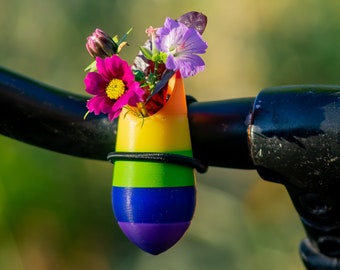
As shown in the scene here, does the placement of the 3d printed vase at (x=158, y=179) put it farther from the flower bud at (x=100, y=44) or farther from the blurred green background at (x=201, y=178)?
the blurred green background at (x=201, y=178)

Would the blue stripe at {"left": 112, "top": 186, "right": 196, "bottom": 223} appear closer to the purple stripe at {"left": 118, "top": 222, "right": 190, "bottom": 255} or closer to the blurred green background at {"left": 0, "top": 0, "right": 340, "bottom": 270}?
the purple stripe at {"left": 118, "top": 222, "right": 190, "bottom": 255}

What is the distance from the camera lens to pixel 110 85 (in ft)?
1.68

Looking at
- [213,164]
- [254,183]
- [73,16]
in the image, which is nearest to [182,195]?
[213,164]

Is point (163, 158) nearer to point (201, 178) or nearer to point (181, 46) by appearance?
point (181, 46)

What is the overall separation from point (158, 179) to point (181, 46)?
87 mm

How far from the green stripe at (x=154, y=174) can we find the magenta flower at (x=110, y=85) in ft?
0.12

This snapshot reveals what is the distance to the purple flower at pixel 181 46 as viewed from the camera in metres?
0.50

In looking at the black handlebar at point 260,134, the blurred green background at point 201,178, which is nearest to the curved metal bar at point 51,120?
the black handlebar at point 260,134

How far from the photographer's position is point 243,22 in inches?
117

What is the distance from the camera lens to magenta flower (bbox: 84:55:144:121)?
0.50 meters

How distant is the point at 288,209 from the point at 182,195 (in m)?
2.43

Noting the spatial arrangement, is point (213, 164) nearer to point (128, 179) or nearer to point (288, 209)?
point (128, 179)

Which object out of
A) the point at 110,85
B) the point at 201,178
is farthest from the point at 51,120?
the point at 201,178

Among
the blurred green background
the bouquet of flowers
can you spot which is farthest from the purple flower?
the blurred green background
